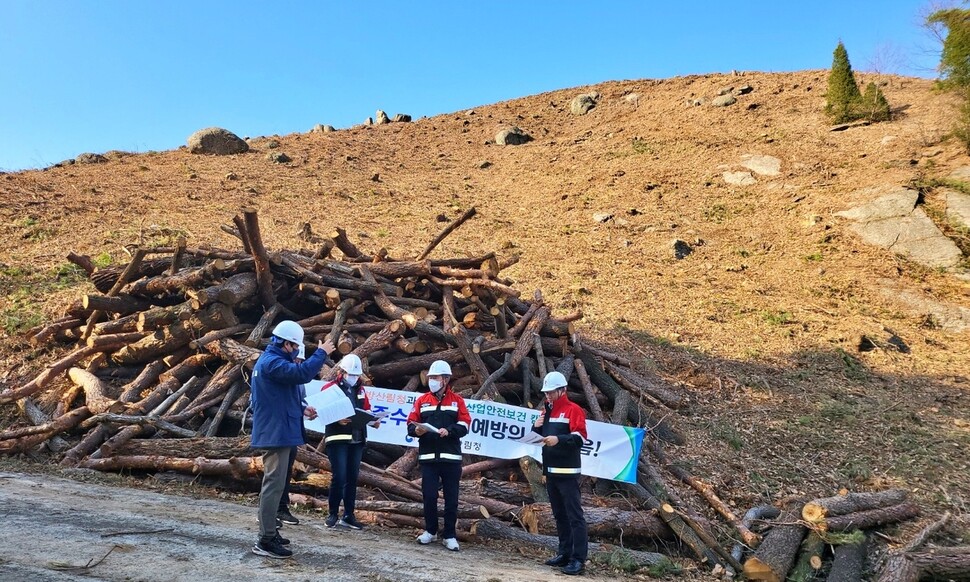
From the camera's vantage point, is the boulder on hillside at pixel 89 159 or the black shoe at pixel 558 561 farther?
the boulder on hillside at pixel 89 159

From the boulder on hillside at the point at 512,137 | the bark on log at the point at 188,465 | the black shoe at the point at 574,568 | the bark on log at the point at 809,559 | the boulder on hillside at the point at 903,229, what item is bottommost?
the bark on log at the point at 809,559

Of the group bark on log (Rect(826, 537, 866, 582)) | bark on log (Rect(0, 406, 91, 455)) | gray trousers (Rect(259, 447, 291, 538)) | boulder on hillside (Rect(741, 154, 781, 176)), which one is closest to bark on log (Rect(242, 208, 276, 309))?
bark on log (Rect(0, 406, 91, 455))

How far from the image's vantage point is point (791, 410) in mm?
10758

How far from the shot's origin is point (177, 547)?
15.8 ft

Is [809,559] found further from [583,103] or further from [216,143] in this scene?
[583,103]

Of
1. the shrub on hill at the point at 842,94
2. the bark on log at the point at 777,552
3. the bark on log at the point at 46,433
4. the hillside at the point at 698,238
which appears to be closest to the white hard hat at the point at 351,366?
the bark on log at the point at 46,433

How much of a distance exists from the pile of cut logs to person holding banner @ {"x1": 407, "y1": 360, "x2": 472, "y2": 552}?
460 mm

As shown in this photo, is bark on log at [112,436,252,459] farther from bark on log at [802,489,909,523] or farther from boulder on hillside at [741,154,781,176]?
boulder on hillside at [741,154,781,176]

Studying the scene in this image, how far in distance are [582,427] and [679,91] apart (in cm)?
3685

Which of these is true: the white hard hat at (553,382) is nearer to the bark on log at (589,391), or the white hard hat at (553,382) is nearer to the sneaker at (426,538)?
the sneaker at (426,538)

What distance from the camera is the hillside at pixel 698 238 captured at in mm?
10078

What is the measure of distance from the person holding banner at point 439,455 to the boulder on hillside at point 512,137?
1229 inches

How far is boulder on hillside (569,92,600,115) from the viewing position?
3962 centimetres

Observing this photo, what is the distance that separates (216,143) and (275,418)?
3034 centimetres
